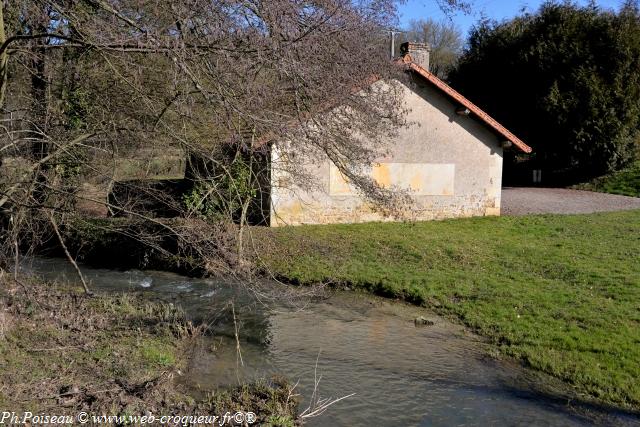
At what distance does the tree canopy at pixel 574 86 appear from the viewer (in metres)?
26.6

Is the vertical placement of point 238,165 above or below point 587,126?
below

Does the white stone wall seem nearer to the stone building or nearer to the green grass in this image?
the stone building

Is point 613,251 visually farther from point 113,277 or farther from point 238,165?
point 113,277

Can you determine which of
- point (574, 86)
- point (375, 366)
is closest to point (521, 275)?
point (375, 366)

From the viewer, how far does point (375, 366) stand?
8328 mm

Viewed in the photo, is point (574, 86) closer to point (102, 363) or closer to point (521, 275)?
point (521, 275)

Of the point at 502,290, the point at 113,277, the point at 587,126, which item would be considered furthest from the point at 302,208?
the point at 587,126

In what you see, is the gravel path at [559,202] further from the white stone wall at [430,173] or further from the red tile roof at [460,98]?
the red tile roof at [460,98]

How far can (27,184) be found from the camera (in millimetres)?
8477

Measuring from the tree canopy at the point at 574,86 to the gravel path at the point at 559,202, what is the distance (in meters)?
2.40

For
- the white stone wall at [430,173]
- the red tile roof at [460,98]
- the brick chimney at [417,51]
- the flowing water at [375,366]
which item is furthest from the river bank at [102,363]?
the brick chimney at [417,51]

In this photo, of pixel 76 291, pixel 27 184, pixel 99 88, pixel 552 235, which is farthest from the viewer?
pixel 552 235

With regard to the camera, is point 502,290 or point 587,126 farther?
point 587,126

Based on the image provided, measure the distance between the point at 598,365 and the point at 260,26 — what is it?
6.03 metres
